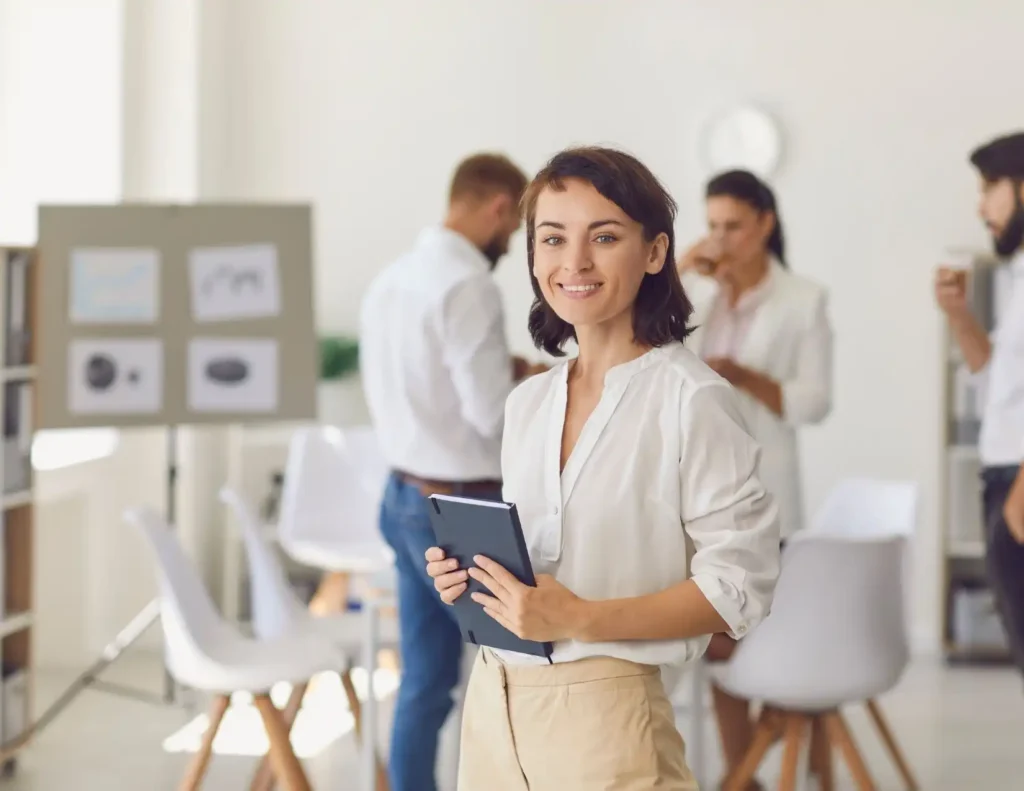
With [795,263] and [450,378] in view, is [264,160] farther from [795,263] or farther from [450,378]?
[450,378]

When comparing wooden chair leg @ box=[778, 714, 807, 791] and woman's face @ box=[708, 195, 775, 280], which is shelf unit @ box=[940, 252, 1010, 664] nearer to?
woman's face @ box=[708, 195, 775, 280]

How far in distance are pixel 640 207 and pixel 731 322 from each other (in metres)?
1.84

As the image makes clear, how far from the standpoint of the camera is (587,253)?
151 centimetres

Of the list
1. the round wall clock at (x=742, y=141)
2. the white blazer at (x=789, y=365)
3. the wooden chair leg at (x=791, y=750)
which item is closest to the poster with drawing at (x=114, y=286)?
the white blazer at (x=789, y=365)

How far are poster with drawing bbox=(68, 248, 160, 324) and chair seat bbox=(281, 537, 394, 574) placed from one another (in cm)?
88

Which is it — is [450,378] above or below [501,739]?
above

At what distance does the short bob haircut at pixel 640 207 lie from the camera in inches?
59.1

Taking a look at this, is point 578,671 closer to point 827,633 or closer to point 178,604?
point 827,633

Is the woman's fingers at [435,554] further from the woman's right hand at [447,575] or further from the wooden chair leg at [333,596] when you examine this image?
the wooden chair leg at [333,596]

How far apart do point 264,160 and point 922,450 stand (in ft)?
10.1

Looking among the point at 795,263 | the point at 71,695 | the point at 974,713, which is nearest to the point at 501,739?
the point at 71,695

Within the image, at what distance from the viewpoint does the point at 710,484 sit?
4.79ft

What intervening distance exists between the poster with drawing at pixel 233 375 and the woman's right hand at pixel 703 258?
161 cm

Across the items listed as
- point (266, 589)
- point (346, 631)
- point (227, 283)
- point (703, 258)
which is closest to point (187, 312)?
point (227, 283)
